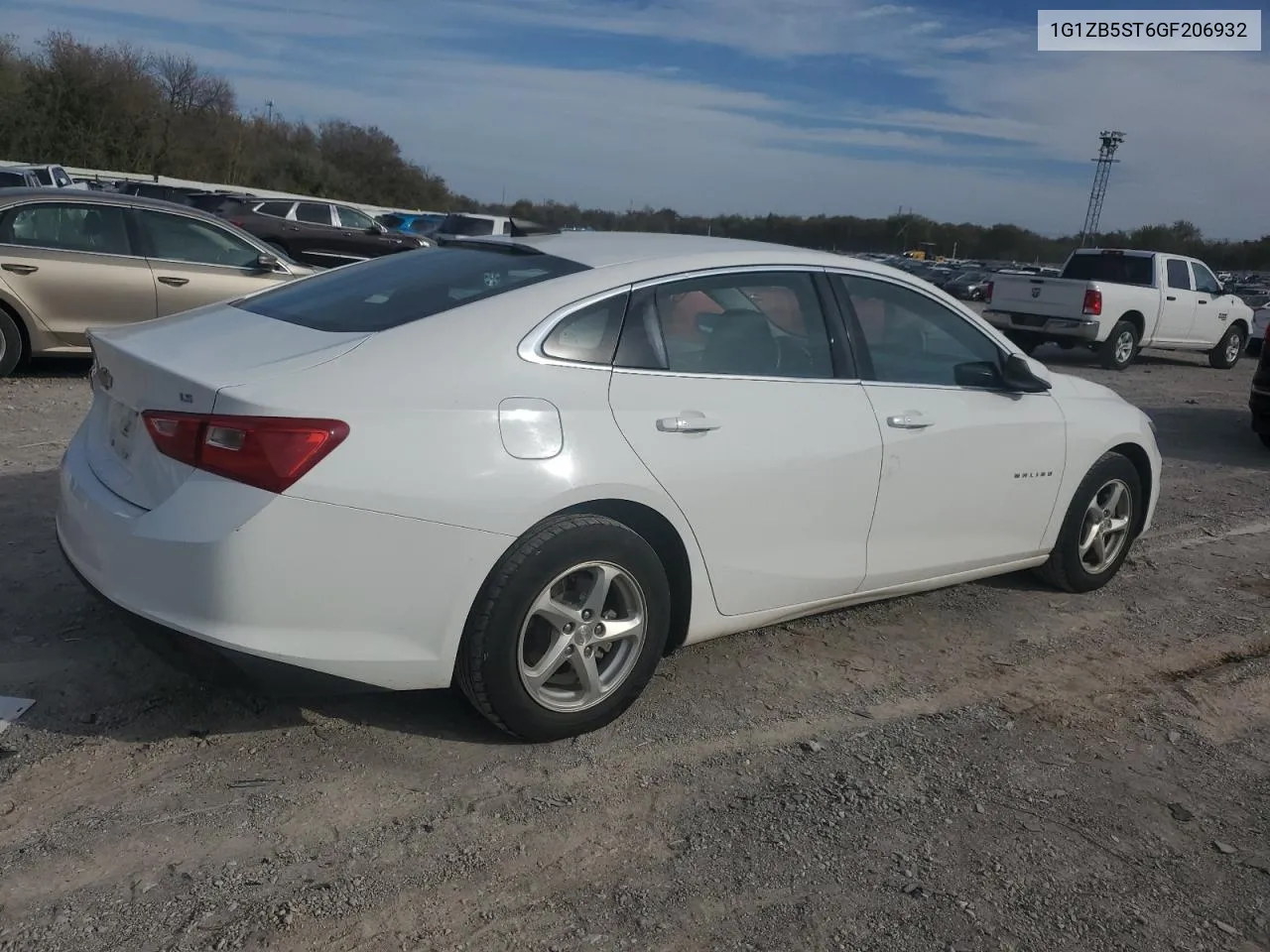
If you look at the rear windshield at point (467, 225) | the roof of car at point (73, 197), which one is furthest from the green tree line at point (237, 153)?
the roof of car at point (73, 197)

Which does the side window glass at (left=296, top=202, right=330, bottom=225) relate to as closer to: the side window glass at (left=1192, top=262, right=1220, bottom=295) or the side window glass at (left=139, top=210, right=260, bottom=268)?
the side window glass at (left=139, top=210, right=260, bottom=268)

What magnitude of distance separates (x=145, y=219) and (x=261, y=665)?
7388 millimetres

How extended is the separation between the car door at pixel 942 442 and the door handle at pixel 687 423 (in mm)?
836

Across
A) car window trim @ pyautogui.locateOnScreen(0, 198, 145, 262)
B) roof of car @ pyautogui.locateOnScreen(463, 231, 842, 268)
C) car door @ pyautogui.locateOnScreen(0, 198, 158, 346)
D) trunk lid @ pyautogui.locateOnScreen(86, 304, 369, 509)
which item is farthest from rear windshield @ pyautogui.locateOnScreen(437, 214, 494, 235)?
trunk lid @ pyautogui.locateOnScreen(86, 304, 369, 509)

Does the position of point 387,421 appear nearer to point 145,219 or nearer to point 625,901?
point 625,901

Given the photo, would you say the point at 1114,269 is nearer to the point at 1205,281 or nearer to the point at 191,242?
the point at 1205,281

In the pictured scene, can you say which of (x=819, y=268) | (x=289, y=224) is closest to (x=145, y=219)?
(x=819, y=268)

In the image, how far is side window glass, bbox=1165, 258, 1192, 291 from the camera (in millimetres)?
17359

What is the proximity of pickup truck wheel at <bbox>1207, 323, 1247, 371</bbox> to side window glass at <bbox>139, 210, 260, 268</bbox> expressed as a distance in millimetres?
15985

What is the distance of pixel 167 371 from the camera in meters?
3.12

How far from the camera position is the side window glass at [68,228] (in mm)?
8609

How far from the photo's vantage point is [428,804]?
10.2 ft

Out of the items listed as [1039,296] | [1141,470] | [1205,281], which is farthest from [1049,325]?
[1141,470]

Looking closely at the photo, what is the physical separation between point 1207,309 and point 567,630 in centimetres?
1773
